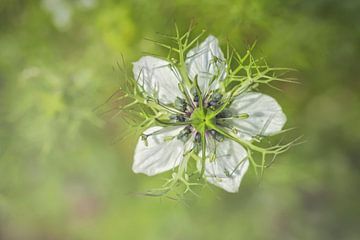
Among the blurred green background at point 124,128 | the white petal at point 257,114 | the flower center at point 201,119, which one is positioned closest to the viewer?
the flower center at point 201,119

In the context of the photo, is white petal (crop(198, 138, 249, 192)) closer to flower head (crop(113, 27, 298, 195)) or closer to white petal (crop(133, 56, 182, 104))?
flower head (crop(113, 27, 298, 195))

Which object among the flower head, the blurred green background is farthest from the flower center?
the blurred green background

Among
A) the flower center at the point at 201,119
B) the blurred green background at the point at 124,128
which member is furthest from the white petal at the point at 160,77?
the blurred green background at the point at 124,128

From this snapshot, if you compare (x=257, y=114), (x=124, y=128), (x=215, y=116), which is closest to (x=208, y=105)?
(x=215, y=116)

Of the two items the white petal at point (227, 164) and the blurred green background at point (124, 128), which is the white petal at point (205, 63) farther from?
the blurred green background at point (124, 128)

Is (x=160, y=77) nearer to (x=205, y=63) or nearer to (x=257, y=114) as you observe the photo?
(x=205, y=63)

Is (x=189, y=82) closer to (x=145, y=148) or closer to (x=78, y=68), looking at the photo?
(x=145, y=148)
